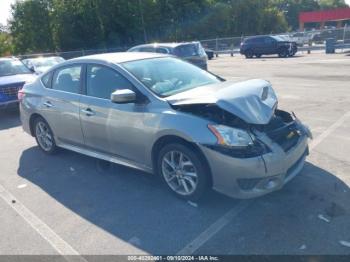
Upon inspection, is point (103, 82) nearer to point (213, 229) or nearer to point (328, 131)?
point (213, 229)

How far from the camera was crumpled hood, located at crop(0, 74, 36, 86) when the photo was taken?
9930 mm

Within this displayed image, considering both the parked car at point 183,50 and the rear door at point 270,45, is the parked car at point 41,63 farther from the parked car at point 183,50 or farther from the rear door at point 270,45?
the rear door at point 270,45

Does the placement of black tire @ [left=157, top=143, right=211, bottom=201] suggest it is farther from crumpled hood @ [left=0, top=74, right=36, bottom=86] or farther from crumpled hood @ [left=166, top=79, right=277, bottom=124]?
crumpled hood @ [left=0, top=74, right=36, bottom=86]

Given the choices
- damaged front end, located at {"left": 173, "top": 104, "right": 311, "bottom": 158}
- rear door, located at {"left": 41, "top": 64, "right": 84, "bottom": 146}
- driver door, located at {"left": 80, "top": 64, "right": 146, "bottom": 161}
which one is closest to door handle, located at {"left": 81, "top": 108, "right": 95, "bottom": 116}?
A: driver door, located at {"left": 80, "top": 64, "right": 146, "bottom": 161}

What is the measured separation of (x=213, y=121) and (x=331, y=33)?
2770 cm

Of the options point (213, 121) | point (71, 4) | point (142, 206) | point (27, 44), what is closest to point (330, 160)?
point (213, 121)

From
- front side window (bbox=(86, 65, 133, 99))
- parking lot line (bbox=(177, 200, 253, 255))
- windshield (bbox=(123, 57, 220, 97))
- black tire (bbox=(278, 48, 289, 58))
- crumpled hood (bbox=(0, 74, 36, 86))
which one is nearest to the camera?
parking lot line (bbox=(177, 200, 253, 255))

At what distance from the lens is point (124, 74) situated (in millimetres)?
4617

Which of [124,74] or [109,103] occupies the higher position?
[124,74]

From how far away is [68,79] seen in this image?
18.2 feet

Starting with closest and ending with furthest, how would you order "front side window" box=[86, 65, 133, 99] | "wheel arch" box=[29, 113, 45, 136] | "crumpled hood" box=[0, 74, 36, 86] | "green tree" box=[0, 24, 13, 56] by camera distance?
"front side window" box=[86, 65, 133, 99] < "wheel arch" box=[29, 113, 45, 136] < "crumpled hood" box=[0, 74, 36, 86] < "green tree" box=[0, 24, 13, 56]

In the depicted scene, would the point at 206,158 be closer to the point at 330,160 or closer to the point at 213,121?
the point at 213,121

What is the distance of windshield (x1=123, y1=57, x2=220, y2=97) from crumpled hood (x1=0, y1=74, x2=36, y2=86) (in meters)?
6.27

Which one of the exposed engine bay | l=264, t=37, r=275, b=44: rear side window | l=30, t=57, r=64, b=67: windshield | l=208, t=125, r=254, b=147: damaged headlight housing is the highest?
the exposed engine bay
